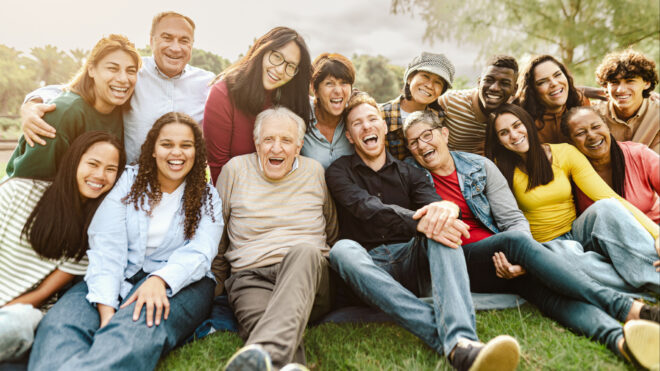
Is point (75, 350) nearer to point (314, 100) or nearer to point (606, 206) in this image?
point (314, 100)

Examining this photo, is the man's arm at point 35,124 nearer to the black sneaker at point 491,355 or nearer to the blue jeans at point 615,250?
the black sneaker at point 491,355

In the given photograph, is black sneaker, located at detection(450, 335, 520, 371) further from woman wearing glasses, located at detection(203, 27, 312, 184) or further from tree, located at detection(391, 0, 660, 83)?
tree, located at detection(391, 0, 660, 83)

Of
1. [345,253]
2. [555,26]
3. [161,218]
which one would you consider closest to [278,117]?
[161,218]

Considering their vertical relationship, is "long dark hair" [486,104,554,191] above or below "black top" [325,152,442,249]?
above

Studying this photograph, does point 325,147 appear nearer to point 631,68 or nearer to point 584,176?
point 584,176

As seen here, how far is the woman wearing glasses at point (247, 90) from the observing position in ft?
13.4

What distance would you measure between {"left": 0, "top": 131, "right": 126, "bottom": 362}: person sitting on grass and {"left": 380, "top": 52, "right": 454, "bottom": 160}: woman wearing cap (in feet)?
9.48

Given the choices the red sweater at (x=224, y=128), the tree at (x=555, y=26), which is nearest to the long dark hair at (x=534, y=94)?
the red sweater at (x=224, y=128)

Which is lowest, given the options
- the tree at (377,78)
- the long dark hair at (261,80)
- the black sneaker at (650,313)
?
the black sneaker at (650,313)

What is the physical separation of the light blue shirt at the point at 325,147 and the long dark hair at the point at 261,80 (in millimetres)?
210

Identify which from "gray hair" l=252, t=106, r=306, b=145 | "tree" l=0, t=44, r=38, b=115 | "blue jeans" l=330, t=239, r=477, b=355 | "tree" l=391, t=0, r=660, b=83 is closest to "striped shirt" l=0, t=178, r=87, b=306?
"gray hair" l=252, t=106, r=306, b=145

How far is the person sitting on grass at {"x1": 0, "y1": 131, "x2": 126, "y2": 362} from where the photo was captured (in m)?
2.88

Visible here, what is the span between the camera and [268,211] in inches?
135

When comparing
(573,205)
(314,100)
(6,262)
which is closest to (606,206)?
(573,205)
